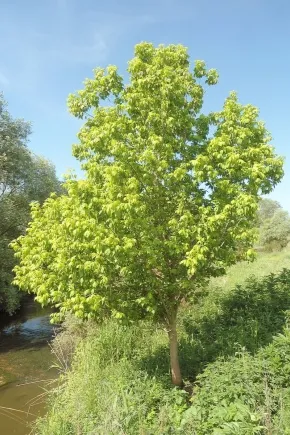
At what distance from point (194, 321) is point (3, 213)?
56.7 ft

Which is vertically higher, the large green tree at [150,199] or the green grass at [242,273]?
the large green tree at [150,199]

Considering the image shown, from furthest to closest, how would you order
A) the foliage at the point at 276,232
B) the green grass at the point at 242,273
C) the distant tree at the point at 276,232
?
the distant tree at the point at 276,232 → the foliage at the point at 276,232 → the green grass at the point at 242,273

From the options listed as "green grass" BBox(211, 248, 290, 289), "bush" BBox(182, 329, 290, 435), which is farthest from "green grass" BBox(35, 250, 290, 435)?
"green grass" BBox(211, 248, 290, 289)

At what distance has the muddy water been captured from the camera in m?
13.2

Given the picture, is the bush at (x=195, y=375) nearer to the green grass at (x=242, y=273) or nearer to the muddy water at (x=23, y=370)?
the muddy water at (x=23, y=370)

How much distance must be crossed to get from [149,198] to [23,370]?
13680 mm

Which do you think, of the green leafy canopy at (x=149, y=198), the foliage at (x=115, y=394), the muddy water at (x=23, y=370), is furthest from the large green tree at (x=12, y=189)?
the green leafy canopy at (x=149, y=198)

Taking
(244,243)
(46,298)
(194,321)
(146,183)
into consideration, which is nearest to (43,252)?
(46,298)

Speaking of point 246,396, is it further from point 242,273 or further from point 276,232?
point 276,232

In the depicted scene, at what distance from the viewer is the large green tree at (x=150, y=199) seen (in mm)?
8602

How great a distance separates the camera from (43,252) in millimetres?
9195

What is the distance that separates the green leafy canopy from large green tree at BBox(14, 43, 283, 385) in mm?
35

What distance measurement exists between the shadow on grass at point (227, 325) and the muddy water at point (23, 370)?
551 cm

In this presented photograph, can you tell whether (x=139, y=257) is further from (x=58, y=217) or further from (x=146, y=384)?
(x=146, y=384)
